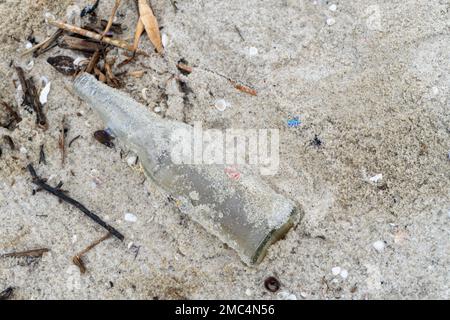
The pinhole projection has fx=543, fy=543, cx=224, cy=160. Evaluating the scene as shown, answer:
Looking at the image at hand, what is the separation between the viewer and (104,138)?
233 cm

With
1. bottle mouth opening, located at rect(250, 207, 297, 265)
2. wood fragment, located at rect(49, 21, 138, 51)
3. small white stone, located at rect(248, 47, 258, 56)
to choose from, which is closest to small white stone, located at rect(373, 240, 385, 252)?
bottle mouth opening, located at rect(250, 207, 297, 265)

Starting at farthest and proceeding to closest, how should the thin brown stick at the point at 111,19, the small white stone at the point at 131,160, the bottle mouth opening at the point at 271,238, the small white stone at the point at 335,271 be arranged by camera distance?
the thin brown stick at the point at 111,19
the small white stone at the point at 131,160
the small white stone at the point at 335,271
the bottle mouth opening at the point at 271,238

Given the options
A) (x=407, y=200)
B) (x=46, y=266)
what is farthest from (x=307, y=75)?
(x=46, y=266)

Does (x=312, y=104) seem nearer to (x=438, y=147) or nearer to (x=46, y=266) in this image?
(x=438, y=147)

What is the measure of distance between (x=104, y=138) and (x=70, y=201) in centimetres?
30

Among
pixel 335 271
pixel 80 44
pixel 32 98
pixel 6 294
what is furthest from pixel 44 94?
pixel 335 271

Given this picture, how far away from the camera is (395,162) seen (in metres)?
2.23

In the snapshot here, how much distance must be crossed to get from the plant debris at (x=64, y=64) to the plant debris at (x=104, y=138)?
30cm

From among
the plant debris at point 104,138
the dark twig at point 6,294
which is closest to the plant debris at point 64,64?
the plant debris at point 104,138

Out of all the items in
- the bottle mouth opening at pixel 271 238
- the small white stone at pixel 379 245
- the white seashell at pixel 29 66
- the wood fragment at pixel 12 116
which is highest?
the white seashell at pixel 29 66

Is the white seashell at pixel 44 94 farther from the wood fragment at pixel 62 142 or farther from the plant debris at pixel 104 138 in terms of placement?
the plant debris at pixel 104 138

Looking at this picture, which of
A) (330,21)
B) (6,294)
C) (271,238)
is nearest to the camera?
(271,238)

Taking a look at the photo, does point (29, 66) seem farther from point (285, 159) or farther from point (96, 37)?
point (285, 159)

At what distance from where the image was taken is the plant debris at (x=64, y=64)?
7.84ft
